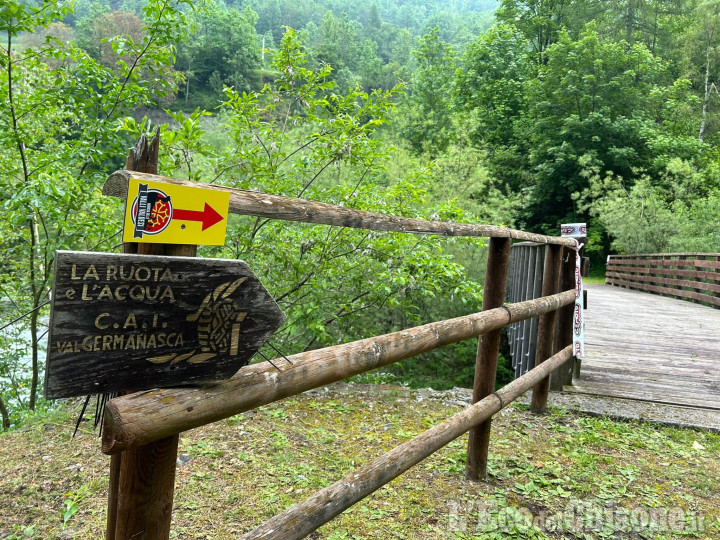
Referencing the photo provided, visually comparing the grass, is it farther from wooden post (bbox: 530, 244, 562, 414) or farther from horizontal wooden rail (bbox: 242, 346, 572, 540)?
horizontal wooden rail (bbox: 242, 346, 572, 540)

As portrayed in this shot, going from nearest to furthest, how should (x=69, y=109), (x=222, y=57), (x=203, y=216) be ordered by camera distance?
(x=203, y=216) < (x=69, y=109) < (x=222, y=57)

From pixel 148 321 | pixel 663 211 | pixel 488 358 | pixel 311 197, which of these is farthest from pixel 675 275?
pixel 148 321

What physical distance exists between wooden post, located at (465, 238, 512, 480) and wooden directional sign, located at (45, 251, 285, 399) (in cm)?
190

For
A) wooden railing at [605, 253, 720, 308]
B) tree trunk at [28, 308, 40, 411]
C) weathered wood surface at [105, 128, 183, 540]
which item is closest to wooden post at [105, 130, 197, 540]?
weathered wood surface at [105, 128, 183, 540]

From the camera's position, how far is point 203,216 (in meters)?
1.16

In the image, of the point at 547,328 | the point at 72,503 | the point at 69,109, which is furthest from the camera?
the point at 69,109

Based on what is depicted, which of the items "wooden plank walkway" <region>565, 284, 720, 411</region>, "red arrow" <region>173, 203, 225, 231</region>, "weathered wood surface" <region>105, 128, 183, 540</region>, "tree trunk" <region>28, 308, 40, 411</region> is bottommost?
"tree trunk" <region>28, 308, 40, 411</region>

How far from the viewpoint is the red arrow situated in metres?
1.12

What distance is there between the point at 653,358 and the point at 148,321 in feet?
19.6

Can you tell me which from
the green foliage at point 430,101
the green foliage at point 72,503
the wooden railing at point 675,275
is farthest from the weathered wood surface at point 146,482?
the green foliage at point 430,101

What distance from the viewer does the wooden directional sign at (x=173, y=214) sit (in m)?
1.07

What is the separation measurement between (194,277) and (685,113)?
30381 mm

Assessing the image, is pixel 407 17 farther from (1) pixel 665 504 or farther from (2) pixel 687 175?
(1) pixel 665 504

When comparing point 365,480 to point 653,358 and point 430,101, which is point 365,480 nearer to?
point 653,358
